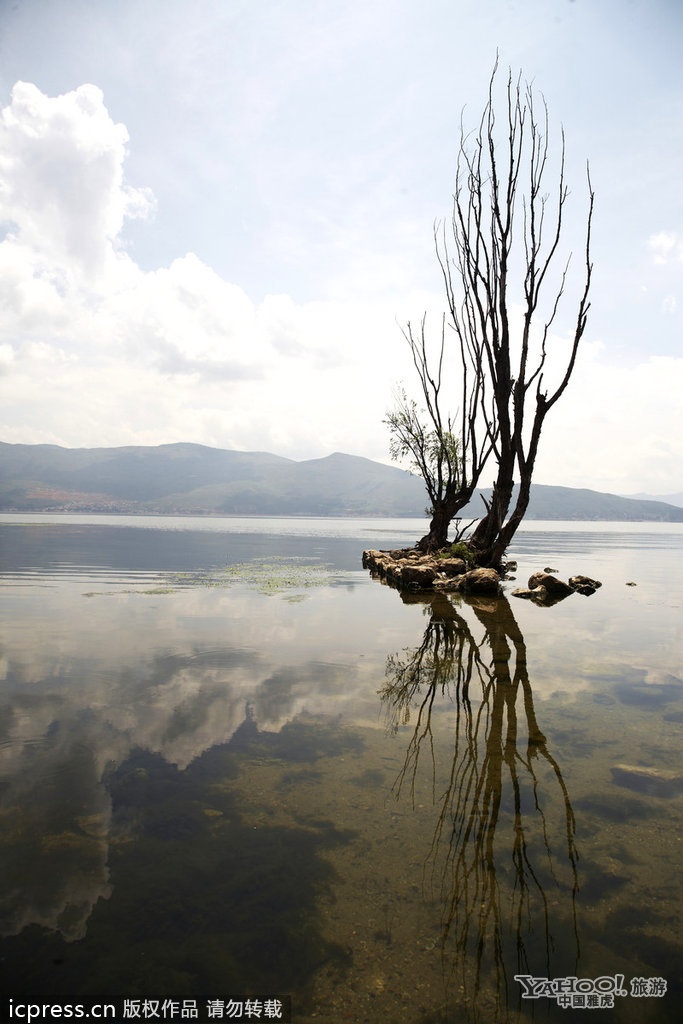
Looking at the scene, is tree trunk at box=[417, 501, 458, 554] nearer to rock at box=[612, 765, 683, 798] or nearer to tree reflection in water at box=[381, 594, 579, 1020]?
tree reflection in water at box=[381, 594, 579, 1020]

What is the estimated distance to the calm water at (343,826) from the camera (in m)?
3.34

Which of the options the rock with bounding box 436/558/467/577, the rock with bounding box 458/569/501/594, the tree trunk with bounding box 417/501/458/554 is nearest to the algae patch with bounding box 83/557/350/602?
the rock with bounding box 436/558/467/577

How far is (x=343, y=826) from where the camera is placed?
4945 millimetres

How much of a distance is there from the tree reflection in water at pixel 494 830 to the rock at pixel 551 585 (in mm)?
12246

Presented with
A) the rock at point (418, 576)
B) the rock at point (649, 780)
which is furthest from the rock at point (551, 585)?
the rock at point (649, 780)

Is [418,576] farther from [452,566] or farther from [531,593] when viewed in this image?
[531,593]

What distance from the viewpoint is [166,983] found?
3.24 meters

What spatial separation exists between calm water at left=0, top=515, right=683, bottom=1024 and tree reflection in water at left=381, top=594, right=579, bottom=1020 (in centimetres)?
2

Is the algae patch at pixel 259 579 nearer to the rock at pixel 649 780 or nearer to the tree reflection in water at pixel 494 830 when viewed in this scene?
the tree reflection in water at pixel 494 830

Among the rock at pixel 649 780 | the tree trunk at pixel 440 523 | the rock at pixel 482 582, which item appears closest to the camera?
the rock at pixel 649 780

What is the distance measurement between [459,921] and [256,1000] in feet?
4.63

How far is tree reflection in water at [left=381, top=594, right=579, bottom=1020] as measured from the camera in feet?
11.4

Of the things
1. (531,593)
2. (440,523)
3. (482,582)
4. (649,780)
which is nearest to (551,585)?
(531,593)

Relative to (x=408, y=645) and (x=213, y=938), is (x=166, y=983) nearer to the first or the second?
(x=213, y=938)
